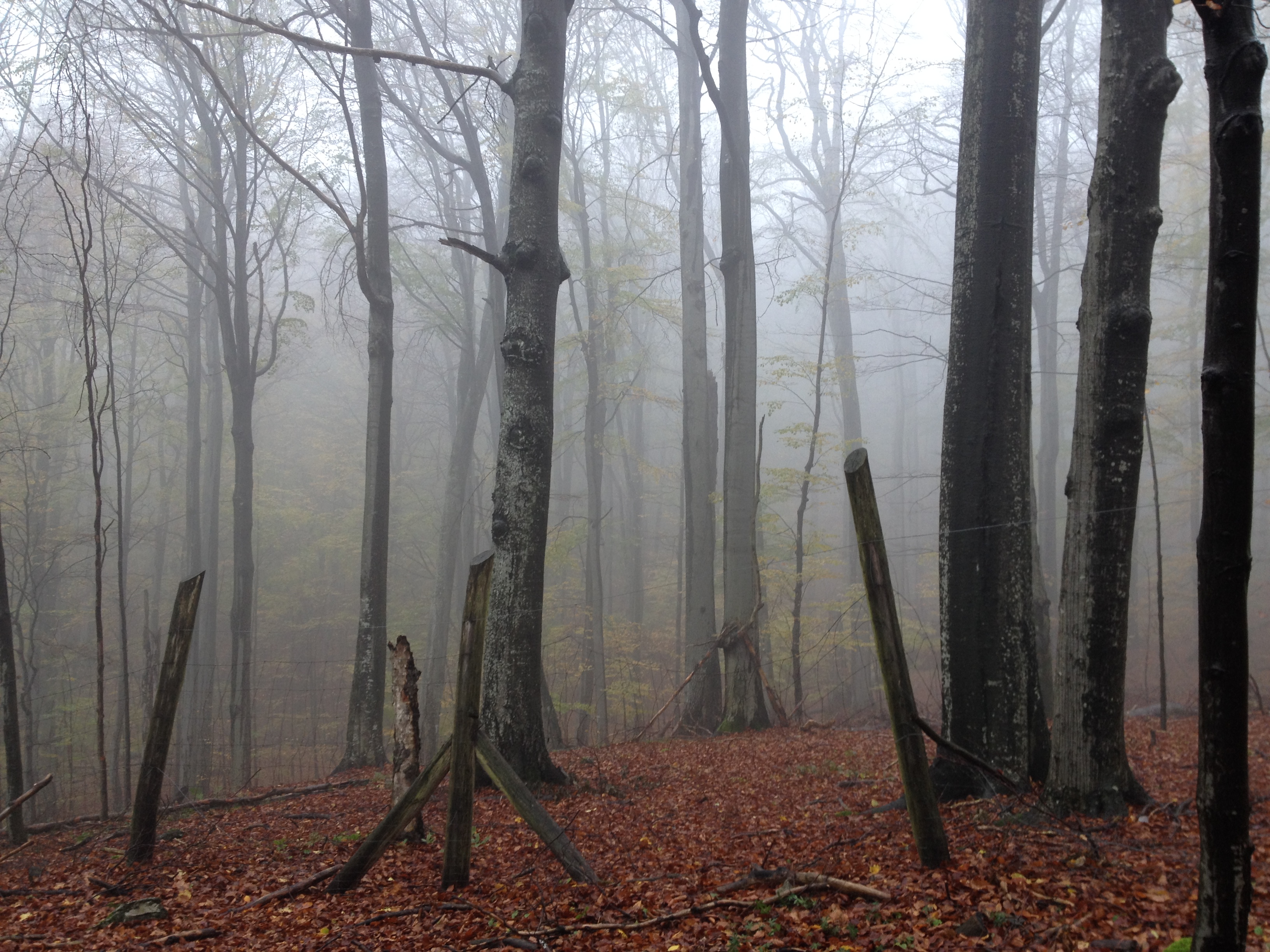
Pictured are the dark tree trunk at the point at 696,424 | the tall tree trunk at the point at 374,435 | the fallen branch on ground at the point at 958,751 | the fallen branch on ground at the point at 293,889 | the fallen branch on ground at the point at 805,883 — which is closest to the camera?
the fallen branch on ground at the point at 805,883

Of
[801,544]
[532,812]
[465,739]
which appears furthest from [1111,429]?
[801,544]

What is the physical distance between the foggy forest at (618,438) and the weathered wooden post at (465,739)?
0.02 metres

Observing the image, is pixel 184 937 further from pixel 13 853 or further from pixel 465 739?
pixel 13 853

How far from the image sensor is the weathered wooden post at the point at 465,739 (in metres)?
3.70

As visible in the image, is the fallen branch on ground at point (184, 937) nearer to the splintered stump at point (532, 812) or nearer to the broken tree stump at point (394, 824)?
the broken tree stump at point (394, 824)

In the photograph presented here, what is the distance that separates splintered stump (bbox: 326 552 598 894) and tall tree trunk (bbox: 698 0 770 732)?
5.70m

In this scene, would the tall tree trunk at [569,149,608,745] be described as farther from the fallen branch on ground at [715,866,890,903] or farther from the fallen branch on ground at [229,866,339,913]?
the fallen branch on ground at [715,866,890,903]

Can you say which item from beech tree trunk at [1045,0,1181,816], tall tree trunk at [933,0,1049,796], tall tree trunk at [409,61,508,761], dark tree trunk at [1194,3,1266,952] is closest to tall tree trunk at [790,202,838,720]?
tall tree trunk at [409,61,508,761]

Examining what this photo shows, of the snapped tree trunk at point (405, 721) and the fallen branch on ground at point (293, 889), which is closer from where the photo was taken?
the fallen branch on ground at point (293, 889)

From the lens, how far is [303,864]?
14.5ft

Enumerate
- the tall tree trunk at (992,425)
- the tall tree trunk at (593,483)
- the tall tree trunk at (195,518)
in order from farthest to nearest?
the tall tree trunk at (593,483) → the tall tree trunk at (195,518) → the tall tree trunk at (992,425)

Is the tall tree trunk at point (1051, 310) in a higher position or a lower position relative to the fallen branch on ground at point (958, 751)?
higher

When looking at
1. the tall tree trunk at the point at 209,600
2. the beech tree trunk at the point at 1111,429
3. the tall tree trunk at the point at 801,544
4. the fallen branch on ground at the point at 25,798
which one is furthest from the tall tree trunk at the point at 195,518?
the beech tree trunk at the point at 1111,429

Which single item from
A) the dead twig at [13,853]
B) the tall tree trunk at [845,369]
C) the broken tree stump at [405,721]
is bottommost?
the dead twig at [13,853]
